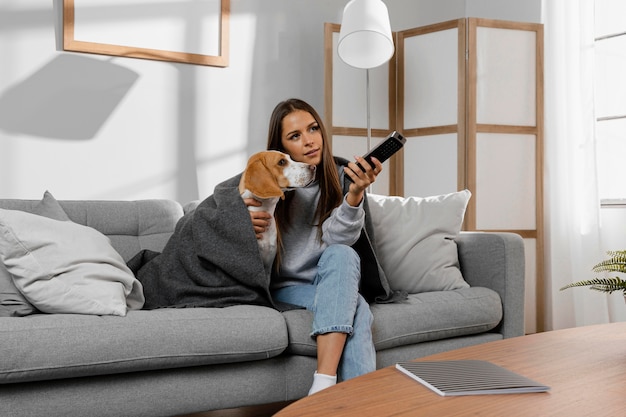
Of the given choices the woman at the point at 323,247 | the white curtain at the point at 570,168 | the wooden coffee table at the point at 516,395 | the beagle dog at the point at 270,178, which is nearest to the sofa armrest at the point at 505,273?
the woman at the point at 323,247

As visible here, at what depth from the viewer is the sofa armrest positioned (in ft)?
8.53

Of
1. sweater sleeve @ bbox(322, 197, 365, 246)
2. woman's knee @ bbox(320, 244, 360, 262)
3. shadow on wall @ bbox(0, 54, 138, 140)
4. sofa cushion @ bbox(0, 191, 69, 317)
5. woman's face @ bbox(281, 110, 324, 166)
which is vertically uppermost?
shadow on wall @ bbox(0, 54, 138, 140)

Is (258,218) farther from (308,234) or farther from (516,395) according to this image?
(516,395)

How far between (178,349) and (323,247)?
0.67 m

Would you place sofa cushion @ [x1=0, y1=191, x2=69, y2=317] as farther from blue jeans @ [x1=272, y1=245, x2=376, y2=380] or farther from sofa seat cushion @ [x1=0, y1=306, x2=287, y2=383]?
blue jeans @ [x1=272, y1=245, x2=376, y2=380]

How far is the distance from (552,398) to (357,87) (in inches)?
120

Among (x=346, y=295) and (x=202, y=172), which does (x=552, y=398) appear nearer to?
(x=346, y=295)

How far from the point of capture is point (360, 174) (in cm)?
223

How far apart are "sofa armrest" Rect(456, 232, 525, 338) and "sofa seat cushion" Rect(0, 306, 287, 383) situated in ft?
3.07

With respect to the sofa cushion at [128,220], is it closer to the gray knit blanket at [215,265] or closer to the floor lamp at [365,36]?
the gray knit blanket at [215,265]

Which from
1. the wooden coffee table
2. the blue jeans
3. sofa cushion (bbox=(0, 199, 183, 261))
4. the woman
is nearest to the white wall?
sofa cushion (bbox=(0, 199, 183, 261))

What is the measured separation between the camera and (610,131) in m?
3.93

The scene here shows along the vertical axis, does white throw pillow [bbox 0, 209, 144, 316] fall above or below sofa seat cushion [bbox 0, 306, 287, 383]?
above

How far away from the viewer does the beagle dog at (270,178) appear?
2270 millimetres
